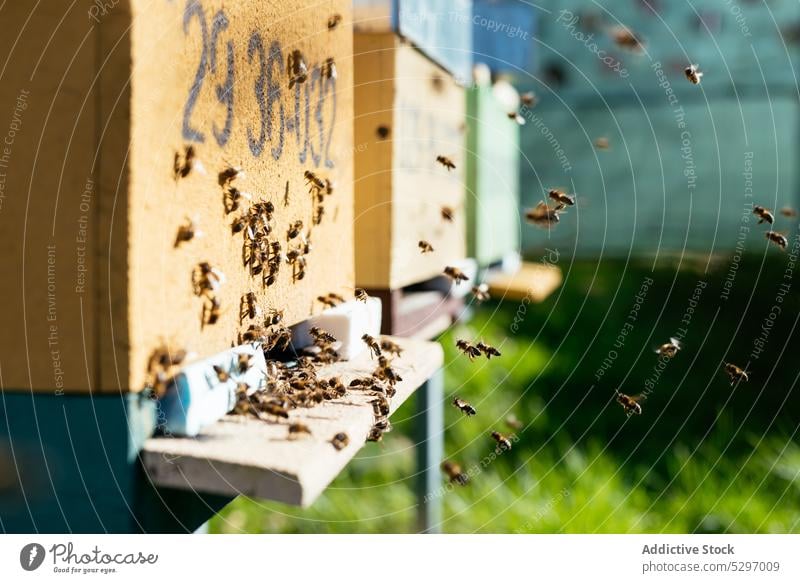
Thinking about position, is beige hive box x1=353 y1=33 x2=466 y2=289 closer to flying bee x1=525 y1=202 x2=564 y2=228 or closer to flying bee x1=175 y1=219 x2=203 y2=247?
flying bee x1=525 y1=202 x2=564 y2=228

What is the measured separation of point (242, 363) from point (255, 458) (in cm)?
32

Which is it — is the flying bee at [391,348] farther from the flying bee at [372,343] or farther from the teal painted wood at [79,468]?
the teal painted wood at [79,468]

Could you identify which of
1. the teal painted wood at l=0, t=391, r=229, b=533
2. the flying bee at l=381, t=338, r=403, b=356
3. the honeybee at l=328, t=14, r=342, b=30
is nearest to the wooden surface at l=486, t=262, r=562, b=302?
the flying bee at l=381, t=338, r=403, b=356

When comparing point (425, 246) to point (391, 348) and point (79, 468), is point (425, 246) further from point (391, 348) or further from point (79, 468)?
point (79, 468)

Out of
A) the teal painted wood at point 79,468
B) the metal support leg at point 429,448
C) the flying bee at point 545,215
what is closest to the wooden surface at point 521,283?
the metal support leg at point 429,448

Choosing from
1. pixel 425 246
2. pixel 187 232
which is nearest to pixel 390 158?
pixel 425 246

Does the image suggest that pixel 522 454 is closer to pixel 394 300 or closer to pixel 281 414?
pixel 394 300

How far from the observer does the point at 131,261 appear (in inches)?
54.0

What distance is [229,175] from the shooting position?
162 centimetres

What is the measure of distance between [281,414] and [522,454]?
4419mm

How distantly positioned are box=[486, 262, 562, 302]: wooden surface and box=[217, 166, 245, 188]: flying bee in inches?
116

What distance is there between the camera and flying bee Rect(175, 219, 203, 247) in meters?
1.47

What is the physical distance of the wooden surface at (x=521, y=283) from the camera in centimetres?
476

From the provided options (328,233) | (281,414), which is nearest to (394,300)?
(328,233)
